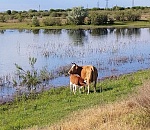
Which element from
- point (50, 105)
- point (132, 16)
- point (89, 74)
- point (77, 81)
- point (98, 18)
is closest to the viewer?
point (50, 105)

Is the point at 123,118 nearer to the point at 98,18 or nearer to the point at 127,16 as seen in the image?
the point at 98,18

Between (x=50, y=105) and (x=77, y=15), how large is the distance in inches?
2905

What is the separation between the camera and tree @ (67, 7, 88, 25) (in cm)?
8836

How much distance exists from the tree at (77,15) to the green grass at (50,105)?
68.7 metres

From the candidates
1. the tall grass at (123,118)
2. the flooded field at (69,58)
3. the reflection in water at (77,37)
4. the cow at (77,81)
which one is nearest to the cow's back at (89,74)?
the cow at (77,81)

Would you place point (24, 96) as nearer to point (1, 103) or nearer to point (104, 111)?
point (1, 103)

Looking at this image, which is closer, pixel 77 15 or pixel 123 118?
pixel 123 118

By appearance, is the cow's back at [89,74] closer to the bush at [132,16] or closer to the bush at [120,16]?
the bush at [132,16]

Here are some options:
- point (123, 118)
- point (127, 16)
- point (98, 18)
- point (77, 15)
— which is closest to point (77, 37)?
point (77, 15)

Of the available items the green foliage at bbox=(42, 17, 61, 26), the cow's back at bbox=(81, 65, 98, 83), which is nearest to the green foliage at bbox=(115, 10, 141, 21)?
the green foliage at bbox=(42, 17, 61, 26)

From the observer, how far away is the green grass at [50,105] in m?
12.5

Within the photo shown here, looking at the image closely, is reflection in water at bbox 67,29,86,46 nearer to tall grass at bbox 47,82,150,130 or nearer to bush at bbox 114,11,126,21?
tall grass at bbox 47,82,150,130

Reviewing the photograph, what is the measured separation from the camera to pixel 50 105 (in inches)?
631

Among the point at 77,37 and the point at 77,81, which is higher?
the point at 77,81
